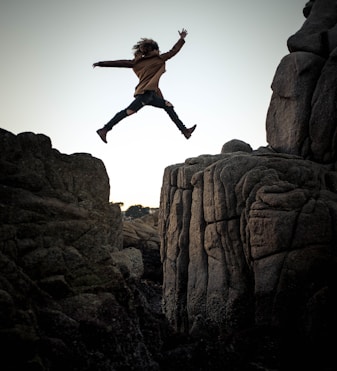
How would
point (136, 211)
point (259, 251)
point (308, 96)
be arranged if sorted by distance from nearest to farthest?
point (259, 251)
point (308, 96)
point (136, 211)

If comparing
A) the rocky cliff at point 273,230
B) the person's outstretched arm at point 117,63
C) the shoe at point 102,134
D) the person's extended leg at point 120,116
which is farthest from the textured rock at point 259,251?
the person's outstretched arm at point 117,63

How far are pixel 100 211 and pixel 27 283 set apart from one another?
216 centimetres

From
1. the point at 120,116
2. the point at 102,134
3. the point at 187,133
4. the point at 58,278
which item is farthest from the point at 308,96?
the point at 58,278

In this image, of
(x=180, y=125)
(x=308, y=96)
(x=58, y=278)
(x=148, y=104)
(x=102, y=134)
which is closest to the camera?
(x=58, y=278)

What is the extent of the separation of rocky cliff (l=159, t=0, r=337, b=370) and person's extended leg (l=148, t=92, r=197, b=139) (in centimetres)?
153

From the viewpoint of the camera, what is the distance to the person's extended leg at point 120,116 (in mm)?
8352

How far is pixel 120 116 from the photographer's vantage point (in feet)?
28.2

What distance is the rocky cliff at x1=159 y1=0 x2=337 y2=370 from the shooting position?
8.07m

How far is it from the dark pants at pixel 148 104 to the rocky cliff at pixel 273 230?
2.11 meters

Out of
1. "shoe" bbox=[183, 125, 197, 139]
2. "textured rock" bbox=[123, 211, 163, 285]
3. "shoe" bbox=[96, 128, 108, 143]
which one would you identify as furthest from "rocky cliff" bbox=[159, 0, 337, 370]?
"textured rock" bbox=[123, 211, 163, 285]

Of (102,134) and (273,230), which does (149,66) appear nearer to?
(102,134)

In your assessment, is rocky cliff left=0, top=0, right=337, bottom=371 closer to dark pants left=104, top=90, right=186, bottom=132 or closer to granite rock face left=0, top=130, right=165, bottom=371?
granite rock face left=0, top=130, right=165, bottom=371

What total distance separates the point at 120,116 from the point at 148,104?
1.05 m

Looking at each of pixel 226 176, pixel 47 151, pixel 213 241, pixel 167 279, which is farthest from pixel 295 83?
pixel 47 151
